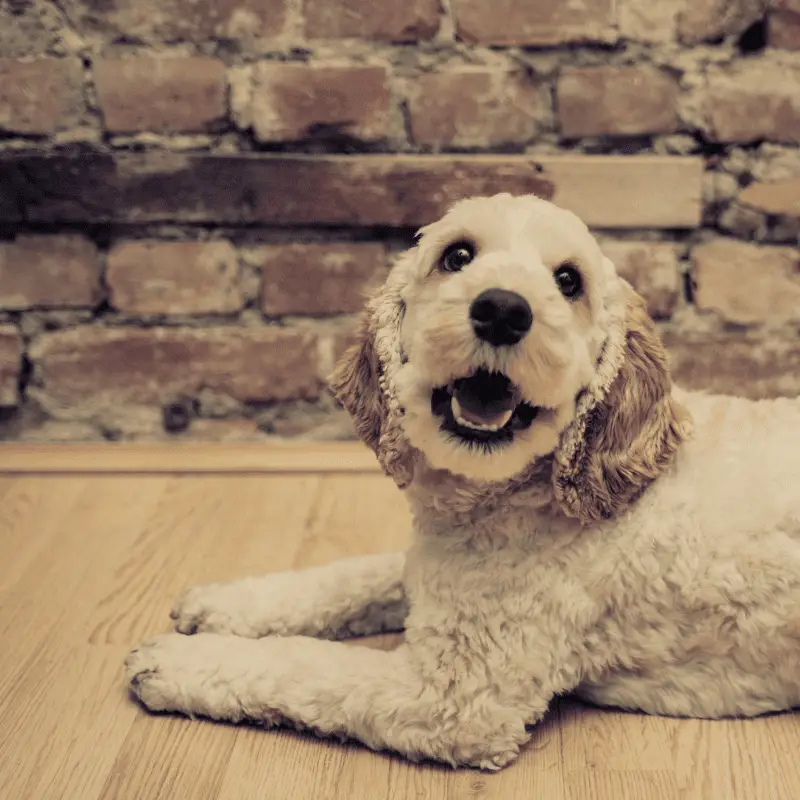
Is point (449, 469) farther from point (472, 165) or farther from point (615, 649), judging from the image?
point (472, 165)

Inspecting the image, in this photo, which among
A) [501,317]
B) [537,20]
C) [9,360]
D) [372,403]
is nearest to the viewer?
[501,317]

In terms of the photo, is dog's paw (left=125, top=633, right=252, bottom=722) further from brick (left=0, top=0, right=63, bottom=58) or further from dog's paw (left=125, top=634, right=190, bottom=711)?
brick (left=0, top=0, right=63, bottom=58)

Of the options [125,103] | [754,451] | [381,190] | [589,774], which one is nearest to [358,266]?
[381,190]

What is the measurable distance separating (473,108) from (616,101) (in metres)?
0.31

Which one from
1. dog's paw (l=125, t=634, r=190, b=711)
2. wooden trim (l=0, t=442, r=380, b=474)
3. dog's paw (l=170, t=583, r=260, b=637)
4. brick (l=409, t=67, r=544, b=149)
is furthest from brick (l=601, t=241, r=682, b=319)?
dog's paw (l=125, t=634, r=190, b=711)

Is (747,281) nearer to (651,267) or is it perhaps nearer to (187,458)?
(651,267)

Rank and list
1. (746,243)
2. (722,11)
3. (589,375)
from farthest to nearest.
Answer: (746,243), (722,11), (589,375)

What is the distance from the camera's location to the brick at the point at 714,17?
1995 millimetres

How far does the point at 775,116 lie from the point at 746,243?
28 centimetres

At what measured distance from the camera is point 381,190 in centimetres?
206

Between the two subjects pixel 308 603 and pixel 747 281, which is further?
pixel 747 281

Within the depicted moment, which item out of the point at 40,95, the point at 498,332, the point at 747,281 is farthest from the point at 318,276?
the point at 498,332

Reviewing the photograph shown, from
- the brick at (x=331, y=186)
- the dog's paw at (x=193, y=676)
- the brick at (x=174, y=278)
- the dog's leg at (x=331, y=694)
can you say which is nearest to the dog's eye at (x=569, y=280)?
the dog's leg at (x=331, y=694)

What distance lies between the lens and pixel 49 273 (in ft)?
7.04
